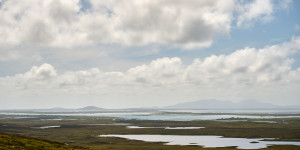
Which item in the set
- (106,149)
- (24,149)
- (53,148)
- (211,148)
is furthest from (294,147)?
(24,149)

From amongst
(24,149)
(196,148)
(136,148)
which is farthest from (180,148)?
(24,149)

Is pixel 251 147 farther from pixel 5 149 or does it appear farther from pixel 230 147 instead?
pixel 5 149

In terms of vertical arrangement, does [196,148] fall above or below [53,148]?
below

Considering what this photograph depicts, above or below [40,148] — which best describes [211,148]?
below

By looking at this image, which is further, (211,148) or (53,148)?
(211,148)

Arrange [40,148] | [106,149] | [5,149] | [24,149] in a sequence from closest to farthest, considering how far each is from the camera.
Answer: [5,149] < [24,149] < [40,148] < [106,149]

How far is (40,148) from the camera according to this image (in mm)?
51875

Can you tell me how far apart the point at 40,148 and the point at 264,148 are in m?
72.1

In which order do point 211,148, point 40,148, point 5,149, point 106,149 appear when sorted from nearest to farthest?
1. point 5,149
2. point 40,148
3. point 106,149
4. point 211,148

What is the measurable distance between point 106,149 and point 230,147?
42343mm

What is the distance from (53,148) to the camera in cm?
5397

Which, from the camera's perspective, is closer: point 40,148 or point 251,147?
point 40,148

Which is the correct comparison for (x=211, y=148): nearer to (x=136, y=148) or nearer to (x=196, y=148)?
(x=196, y=148)

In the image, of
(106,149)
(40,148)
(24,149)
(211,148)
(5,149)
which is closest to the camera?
(5,149)
